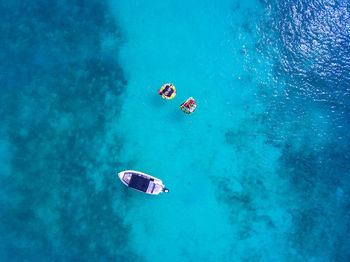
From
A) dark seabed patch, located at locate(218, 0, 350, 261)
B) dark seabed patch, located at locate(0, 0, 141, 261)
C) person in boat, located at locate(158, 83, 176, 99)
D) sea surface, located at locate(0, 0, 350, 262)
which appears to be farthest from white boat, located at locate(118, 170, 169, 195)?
person in boat, located at locate(158, 83, 176, 99)

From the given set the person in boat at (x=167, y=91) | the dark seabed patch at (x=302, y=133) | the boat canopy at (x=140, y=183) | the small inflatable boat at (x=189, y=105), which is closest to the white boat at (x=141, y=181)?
the boat canopy at (x=140, y=183)

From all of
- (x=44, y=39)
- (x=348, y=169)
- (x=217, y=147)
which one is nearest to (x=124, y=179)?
(x=217, y=147)

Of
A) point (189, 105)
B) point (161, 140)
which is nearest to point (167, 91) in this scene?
point (189, 105)

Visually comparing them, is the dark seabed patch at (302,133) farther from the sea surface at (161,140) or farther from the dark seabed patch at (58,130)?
the dark seabed patch at (58,130)

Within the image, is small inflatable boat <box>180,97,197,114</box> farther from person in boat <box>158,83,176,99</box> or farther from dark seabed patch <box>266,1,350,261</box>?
dark seabed patch <box>266,1,350,261</box>

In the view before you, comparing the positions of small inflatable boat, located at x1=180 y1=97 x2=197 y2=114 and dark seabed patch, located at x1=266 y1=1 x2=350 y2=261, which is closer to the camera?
small inflatable boat, located at x1=180 y1=97 x2=197 y2=114

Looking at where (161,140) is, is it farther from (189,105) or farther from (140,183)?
(140,183)

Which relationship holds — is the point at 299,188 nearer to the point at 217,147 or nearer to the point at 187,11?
the point at 217,147
